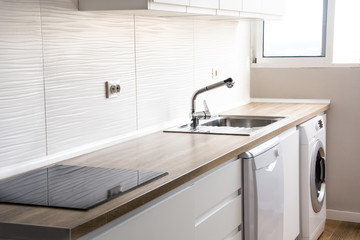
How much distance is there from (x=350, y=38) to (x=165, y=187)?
A: 298cm

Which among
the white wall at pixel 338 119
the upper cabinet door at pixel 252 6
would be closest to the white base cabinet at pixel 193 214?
the upper cabinet door at pixel 252 6

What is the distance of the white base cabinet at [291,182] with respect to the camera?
337cm

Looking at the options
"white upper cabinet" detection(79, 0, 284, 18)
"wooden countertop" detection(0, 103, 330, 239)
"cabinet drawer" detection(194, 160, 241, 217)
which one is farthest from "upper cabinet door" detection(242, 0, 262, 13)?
"cabinet drawer" detection(194, 160, 241, 217)

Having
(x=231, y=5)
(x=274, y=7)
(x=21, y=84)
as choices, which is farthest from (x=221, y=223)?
(x=274, y=7)

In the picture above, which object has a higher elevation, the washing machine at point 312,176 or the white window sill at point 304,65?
the white window sill at point 304,65

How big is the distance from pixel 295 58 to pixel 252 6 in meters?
1.19

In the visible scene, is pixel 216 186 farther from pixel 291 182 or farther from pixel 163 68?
pixel 291 182

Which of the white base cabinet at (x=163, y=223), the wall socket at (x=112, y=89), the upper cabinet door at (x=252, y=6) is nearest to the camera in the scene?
the white base cabinet at (x=163, y=223)

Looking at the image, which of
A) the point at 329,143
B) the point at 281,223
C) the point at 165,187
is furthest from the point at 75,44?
the point at 329,143

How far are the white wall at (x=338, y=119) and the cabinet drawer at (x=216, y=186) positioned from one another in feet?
6.46

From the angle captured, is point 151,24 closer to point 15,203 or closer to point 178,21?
point 178,21

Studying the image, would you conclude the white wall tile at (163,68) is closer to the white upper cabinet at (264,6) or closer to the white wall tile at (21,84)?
the white upper cabinet at (264,6)

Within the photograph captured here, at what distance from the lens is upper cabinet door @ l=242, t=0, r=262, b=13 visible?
3.35 meters

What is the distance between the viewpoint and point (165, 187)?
6.31 feet
